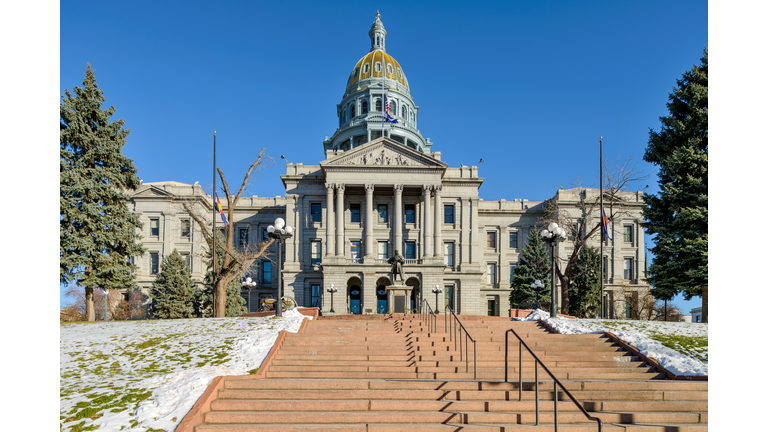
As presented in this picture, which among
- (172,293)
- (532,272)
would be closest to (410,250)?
(532,272)

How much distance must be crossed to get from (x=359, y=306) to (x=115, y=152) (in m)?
26.5

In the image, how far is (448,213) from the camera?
156 feet

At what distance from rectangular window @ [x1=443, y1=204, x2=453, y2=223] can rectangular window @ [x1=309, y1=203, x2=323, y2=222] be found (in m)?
12.4

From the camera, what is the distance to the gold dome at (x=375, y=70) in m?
67.1

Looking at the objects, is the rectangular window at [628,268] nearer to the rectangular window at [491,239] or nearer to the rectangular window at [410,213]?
the rectangular window at [491,239]

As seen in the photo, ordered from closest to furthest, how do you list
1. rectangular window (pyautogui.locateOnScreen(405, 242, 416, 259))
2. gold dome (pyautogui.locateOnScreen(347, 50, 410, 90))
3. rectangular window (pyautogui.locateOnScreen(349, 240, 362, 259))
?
rectangular window (pyautogui.locateOnScreen(349, 240, 362, 259))
rectangular window (pyautogui.locateOnScreen(405, 242, 416, 259))
gold dome (pyautogui.locateOnScreen(347, 50, 410, 90))

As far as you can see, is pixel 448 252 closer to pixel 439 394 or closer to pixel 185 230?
pixel 185 230

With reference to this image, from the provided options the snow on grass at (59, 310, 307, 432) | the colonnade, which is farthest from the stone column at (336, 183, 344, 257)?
the snow on grass at (59, 310, 307, 432)

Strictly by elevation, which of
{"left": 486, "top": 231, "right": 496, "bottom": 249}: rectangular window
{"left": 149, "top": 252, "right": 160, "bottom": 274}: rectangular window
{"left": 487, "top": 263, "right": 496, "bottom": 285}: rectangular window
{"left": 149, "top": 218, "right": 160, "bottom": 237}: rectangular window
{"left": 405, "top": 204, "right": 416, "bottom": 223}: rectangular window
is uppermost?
{"left": 405, "top": 204, "right": 416, "bottom": 223}: rectangular window

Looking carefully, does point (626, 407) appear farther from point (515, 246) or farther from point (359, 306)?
point (515, 246)

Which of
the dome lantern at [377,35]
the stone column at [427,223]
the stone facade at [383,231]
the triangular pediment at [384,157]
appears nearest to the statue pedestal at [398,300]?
the stone facade at [383,231]

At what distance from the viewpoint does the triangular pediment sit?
43947 mm

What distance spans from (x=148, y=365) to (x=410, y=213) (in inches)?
1472

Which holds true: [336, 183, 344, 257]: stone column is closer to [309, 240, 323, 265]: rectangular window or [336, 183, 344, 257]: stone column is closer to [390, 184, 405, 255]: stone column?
[309, 240, 323, 265]: rectangular window
